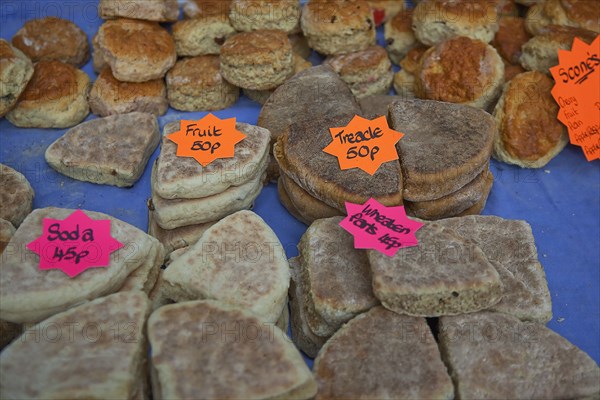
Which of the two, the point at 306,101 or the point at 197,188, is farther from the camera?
the point at 306,101

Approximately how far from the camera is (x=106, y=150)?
301 cm

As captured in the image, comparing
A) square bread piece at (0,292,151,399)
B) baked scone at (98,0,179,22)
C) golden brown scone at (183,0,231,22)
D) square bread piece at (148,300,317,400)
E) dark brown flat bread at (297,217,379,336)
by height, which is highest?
baked scone at (98,0,179,22)

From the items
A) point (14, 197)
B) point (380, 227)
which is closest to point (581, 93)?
point (380, 227)

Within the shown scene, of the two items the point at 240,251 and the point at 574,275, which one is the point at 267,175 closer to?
the point at 240,251

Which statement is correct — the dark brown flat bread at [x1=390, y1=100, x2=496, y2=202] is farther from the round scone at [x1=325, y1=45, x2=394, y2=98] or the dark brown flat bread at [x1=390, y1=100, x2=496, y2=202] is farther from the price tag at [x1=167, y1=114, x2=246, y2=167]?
the price tag at [x1=167, y1=114, x2=246, y2=167]

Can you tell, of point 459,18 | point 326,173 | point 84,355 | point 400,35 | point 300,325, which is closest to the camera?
point 84,355

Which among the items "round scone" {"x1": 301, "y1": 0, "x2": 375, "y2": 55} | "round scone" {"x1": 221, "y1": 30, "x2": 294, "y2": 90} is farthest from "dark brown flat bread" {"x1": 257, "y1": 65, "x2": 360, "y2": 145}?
"round scone" {"x1": 301, "y1": 0, "x2": 375, "y2": 55}

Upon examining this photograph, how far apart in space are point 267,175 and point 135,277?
106 centimetres

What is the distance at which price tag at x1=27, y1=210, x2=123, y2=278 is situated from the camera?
→ 210cm

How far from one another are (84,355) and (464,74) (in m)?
2.54

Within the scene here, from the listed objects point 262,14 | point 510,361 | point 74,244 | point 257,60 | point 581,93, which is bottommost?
point 510,361

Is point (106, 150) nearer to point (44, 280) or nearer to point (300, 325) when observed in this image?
point (44, 280)

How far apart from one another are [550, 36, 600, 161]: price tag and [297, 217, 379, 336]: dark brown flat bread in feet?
5.34

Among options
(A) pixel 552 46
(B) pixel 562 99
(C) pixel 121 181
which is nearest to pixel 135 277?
(C) pixel 121 181
